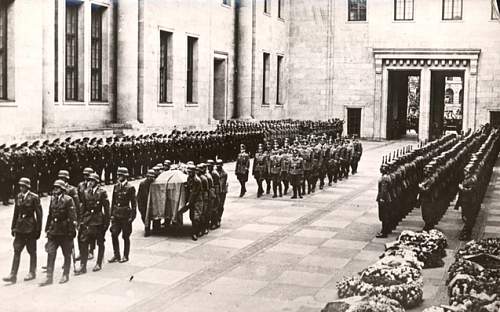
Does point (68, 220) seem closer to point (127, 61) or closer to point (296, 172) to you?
point (296, 172)

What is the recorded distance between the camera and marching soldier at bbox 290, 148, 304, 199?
19.8 metres

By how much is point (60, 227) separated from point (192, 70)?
25.4 metres

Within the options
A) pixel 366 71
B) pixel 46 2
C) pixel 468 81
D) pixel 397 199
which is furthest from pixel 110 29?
pixel 468 81

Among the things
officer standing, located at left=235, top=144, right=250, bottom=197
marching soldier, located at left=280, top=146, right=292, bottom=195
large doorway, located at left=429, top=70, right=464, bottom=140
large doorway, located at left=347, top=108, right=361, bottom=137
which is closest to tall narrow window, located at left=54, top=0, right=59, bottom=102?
officer standing, located at left=235, top=144, right=250, bottom=197

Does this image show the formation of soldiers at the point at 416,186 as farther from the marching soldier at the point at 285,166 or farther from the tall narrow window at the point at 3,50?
the tall narrow window at the point at 3,50

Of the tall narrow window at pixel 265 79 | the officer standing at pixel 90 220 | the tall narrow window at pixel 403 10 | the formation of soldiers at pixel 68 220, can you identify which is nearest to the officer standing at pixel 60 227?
the formation of soldiers at pixel 68 220

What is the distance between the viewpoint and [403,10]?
147 ft

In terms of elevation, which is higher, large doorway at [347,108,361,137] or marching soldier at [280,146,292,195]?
large doorway at [347,108,361,137]

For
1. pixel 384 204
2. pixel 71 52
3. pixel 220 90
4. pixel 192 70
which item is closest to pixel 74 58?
pixel 71 52

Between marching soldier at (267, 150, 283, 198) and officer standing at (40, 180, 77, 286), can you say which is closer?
officer standing at (40, 180, 77, 286)

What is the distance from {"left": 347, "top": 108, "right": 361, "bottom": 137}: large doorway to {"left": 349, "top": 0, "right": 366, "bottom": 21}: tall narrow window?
6.05 metres

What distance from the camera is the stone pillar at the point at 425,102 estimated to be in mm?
43156

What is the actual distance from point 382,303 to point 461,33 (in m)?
38.3

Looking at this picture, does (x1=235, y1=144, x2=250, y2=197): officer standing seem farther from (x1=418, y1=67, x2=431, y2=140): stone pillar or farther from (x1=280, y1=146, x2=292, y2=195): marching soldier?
(x1=418, y1=67, x2=431, y2=140): stone pillar
